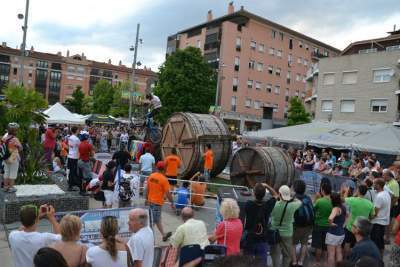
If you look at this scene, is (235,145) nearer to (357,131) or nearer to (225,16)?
(357,131)

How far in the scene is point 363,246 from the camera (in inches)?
204

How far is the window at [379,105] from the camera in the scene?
37.7 metres

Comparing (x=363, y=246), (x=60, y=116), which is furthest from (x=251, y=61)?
(x=363, y=246)

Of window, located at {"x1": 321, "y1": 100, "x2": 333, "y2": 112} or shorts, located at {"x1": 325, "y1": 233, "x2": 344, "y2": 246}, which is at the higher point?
window, located at {"x1": 321, "y1": 100, "x2": 333, "y2": 112}

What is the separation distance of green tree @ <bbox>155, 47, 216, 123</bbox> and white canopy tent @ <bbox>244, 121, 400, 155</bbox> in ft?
58.9

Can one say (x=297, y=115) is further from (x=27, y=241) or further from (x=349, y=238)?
(x=27, y=241)

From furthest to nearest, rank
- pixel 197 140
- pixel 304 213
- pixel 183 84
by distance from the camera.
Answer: pixel 183 84 < pixel 197 140 < pixel 304 213

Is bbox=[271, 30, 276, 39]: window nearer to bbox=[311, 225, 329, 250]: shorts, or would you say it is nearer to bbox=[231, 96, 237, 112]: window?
bbox=[231, 96, 237, 112]: window

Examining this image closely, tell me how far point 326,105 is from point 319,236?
37821 millimetres

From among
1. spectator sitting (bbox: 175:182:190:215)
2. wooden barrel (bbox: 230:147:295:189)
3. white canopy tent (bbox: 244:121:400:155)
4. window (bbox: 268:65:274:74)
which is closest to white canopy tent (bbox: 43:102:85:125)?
white canopy tent (bbox: 244:121:400:155)

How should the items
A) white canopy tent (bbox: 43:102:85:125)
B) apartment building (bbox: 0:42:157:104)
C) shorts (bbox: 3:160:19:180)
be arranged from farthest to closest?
1. apartment building (bbox: 0:42:157:104)
2. white canopy tent (bbox: 43:102:85:125)
3. shorts (bbox: 3:160:19:180)

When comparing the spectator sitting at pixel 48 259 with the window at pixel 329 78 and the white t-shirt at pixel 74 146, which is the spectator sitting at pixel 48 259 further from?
the window at pixel 329 78

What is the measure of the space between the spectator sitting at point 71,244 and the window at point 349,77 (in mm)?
40429

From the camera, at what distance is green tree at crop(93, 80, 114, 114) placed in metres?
76.5
